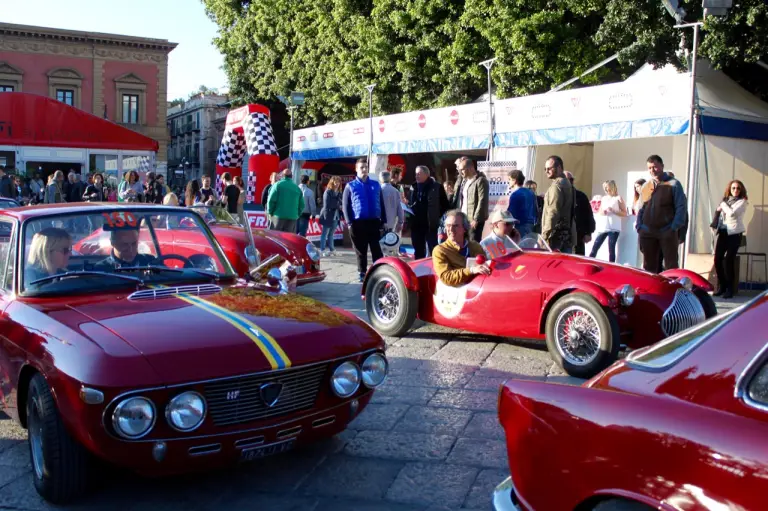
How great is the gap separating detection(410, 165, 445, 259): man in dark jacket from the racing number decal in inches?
240

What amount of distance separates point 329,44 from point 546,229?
1841 cm

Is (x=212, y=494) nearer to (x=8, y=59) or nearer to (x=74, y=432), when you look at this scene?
(x=74, y=432)

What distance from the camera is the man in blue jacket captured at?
9.96 metres

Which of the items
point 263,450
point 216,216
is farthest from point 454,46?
point 263,450

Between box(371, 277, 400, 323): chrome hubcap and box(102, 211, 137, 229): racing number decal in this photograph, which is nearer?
box(102, 211, 137, 229): racing number decal

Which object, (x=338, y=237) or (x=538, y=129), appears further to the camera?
(x=338, y=237)

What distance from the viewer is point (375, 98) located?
23156 millimetres

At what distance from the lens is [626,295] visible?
5477mm

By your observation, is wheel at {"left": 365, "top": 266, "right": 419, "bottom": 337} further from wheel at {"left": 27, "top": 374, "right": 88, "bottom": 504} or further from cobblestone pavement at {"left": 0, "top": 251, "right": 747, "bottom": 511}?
wheel at {"left": 27, "top": 374, "right": 88, "bottom": 504}

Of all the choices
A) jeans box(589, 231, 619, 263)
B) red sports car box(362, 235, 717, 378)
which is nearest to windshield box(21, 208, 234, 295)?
red sports car box(362, 235, 717, 378)

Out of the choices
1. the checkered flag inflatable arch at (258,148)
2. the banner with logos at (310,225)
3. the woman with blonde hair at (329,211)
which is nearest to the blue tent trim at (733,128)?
the woman with blonde hair at (329,211)

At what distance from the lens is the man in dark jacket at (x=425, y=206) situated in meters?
10.3

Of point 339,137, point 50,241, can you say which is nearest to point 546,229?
point 50,241

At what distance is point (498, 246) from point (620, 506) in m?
4.49
